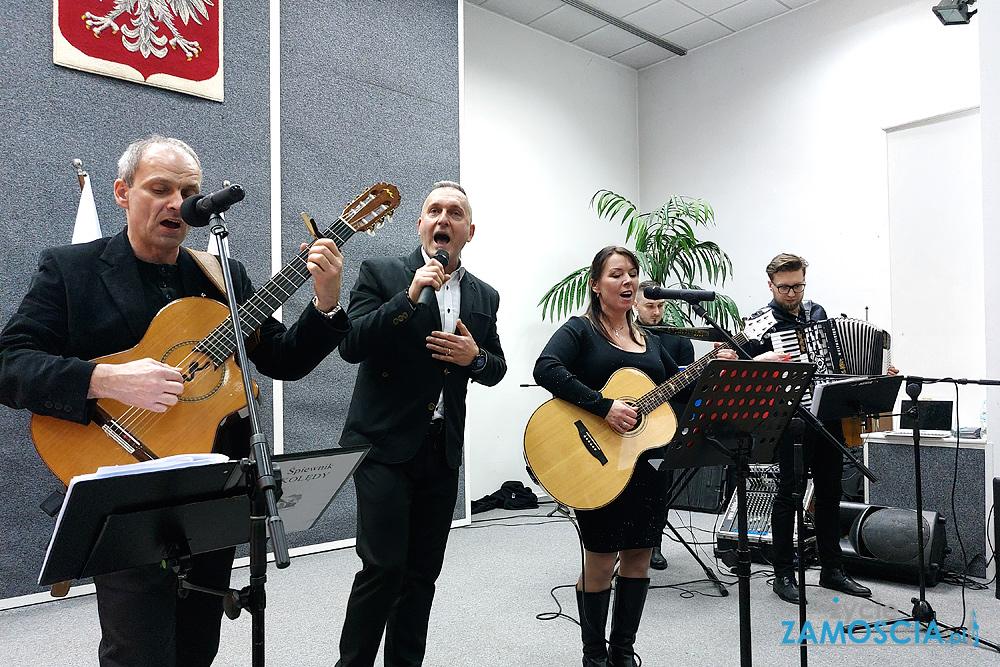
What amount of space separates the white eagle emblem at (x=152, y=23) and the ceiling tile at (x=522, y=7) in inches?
101

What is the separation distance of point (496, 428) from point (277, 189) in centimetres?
252

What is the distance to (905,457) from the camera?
3.79m

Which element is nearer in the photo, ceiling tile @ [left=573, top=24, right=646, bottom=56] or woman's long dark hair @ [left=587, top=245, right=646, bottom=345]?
woman's long dark hair @ [left=587, top=245, right=646, bottom=345]

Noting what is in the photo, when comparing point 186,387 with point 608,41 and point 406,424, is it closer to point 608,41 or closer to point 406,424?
point 406,424

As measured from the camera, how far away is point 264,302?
1.56 meters

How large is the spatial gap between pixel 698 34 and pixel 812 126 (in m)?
1.28

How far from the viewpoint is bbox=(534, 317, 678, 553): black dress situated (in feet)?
7.00

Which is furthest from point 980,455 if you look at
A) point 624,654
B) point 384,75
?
point 384,75

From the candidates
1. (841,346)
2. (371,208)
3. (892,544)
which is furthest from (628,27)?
(371,208)

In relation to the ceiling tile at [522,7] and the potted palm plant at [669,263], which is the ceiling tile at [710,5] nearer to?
the ceiling tile at [522,7]

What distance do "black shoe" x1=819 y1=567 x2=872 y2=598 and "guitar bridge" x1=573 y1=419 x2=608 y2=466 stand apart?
1580 mm

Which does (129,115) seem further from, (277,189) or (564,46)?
(564,46)

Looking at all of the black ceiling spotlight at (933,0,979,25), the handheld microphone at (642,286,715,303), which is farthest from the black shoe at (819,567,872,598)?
the black ceiling spotlight at (933,0,979,25)

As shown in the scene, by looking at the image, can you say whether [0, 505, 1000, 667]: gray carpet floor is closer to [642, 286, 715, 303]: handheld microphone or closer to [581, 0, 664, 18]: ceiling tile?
[642, 286, 715, 303]: handheld microphone
